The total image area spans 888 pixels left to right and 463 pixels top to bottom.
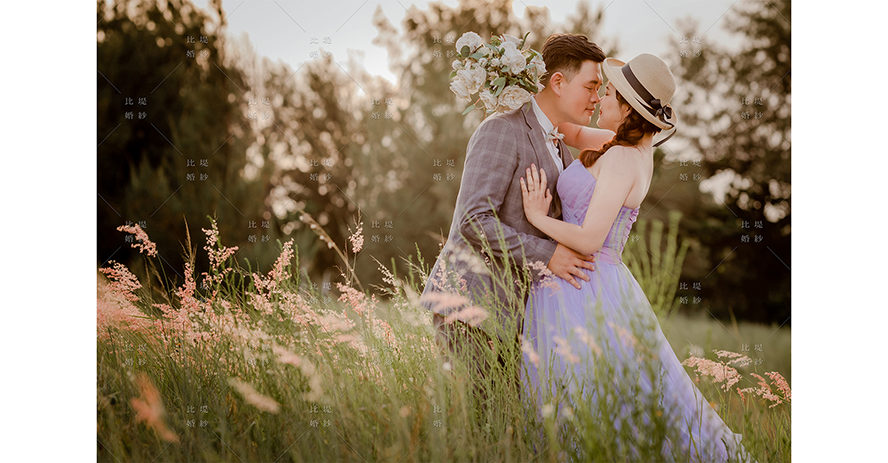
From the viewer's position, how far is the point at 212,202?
4668 mm

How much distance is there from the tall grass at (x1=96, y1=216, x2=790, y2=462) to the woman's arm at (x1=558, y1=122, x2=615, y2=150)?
100cm

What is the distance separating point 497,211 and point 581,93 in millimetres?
813

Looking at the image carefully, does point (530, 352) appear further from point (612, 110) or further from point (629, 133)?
point (612, 110)

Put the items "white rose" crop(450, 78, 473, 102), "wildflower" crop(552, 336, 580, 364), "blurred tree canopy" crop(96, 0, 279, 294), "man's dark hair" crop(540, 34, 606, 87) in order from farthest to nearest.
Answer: "blurred tree canopy" crop(96, 0, 279, 294) < "man's dark hair" crop(540, 34, 606, 87) < "white rose" crop(450, 78, 473, 102) < "wildflower" crop(552, 336, 580, 364)

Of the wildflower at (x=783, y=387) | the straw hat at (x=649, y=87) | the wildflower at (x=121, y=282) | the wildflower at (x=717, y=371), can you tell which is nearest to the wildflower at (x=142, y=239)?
the wildflower at (x=121, y=282)

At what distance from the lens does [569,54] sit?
2785 mm

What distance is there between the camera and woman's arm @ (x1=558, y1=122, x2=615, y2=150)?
3.06 meters

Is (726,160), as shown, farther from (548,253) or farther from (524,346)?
(524,346)

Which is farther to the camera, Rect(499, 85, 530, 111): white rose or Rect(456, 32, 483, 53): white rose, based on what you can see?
Rect(456, 32, 483, 53): white rose

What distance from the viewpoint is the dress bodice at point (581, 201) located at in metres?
2.51

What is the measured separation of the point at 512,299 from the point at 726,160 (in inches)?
113

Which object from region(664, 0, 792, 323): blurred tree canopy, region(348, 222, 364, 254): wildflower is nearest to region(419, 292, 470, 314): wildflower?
region(348, 222, 364, 254): wildflower

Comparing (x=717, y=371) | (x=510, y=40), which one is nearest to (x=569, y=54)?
(x=510, y=40)

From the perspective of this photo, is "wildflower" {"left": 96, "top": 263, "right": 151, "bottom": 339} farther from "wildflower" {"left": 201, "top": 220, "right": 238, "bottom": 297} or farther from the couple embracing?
the couple embracing
